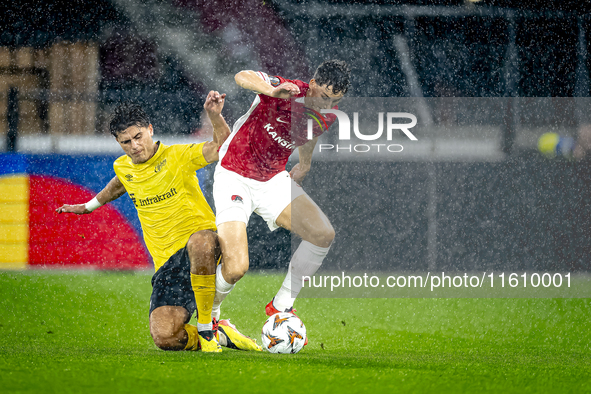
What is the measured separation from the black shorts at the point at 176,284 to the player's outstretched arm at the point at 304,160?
105 centimetres

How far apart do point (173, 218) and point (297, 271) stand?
2.56 feet

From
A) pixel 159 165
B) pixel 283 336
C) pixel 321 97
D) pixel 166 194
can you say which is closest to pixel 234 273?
pixel 283 336

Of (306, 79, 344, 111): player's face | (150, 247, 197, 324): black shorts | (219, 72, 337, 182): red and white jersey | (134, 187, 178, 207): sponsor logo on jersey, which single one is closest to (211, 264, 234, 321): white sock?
(150, 247, 197, 324): black shorts

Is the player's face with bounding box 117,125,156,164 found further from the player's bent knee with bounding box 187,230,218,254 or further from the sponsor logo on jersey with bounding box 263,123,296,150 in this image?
the sponsor logo on jersey with bounding box 263,123,296,150

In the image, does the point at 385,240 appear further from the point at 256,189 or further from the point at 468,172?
the point at 256,189

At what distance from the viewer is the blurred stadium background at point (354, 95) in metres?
6.66

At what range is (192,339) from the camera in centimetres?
325

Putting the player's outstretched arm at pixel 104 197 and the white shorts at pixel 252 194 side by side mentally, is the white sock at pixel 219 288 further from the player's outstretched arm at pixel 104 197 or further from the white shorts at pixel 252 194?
the player's outstretched arm at pixel 104 197

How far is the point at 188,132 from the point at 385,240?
257cm

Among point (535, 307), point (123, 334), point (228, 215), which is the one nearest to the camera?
point (228, 215)

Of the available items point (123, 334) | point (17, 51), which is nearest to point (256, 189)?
point (123, 334)

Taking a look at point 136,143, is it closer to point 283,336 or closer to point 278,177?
point 278,177

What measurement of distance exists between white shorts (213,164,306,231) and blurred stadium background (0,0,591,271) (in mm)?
2999

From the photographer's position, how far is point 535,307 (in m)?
5.00
